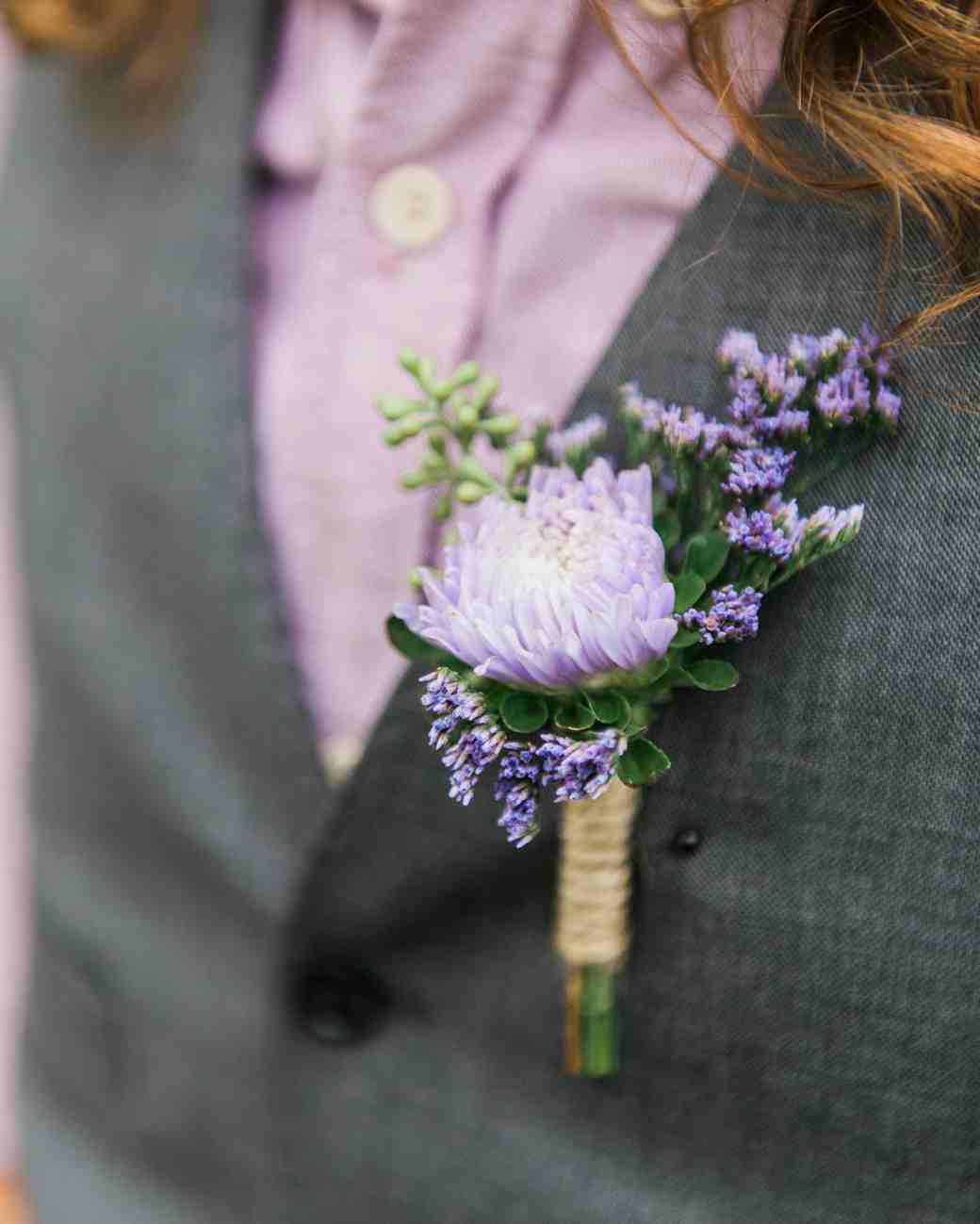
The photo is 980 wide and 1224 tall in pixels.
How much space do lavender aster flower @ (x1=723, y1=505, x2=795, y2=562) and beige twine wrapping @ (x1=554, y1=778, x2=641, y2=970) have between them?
116mm

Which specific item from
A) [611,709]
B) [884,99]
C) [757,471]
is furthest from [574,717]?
[884,99]

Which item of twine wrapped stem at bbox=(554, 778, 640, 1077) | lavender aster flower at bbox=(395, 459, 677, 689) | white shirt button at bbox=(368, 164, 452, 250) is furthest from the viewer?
white shirt button at bbox=(368, 164, 452, 250)

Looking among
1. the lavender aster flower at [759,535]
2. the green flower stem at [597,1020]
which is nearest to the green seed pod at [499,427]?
the lavender aster flower at [759,535]

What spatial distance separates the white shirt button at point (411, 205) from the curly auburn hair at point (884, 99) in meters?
0.16

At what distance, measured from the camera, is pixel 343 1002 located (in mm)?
649

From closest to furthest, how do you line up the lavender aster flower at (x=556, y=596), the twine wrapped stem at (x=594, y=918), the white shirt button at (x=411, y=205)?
the lavender aster flower at (x=556, y=596) → the twine wrapped stem at (x=594, y=918) → the white shirt button at (x=411, y=205)

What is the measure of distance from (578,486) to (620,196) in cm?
21

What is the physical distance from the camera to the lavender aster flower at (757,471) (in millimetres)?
437

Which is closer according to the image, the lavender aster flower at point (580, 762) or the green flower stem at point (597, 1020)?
the lavender aster flower at point (580, 762)

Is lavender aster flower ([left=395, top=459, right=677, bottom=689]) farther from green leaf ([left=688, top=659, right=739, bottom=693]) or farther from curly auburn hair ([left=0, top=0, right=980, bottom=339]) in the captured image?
curly auburn hair ([left=0, top=0, right=980, bottom=339])

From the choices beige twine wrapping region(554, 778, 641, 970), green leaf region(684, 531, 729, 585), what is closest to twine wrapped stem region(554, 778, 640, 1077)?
beige twine wrapping region(554, 778, 641, 970)

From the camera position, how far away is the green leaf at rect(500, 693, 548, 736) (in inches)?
16.1

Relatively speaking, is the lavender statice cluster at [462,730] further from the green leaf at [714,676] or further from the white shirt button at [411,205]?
the white shirt button at [411,205]

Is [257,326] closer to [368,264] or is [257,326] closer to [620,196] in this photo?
[368,264]
